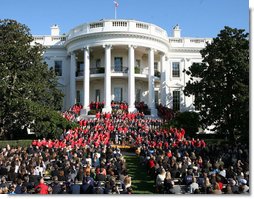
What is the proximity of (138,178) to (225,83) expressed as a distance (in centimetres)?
1092

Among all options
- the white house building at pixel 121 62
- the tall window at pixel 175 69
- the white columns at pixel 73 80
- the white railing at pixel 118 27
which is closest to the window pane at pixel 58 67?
the white house building at pixel 121 62

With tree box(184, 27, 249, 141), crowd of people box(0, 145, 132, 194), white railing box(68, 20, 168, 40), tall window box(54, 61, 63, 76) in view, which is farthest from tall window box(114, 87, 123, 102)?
crowd of people box(0, 145, 132, 194)

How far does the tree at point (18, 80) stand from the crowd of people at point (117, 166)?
3493mm

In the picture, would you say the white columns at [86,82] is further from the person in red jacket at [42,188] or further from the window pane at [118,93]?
the person in red jacket at [42,188]

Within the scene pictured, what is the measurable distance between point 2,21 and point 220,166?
56.9 feet

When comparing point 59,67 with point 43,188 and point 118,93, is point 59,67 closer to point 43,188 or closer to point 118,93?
point 118,93

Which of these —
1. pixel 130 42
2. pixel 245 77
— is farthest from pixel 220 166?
pixel 130 42

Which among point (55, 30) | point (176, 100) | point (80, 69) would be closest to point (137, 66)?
point (176, 100)

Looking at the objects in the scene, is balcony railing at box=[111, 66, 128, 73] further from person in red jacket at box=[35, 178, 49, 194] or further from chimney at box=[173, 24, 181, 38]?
person in red jacket at box=[35, 178, 49, 194]

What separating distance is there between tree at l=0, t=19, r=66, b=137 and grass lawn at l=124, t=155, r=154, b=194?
26.9ft

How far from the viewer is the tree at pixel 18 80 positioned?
84.2 ft

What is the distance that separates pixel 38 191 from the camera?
39.2ft

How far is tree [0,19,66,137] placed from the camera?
25.7m

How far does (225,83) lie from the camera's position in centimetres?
2519
